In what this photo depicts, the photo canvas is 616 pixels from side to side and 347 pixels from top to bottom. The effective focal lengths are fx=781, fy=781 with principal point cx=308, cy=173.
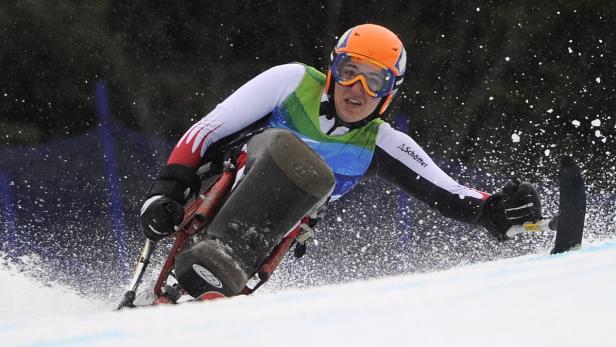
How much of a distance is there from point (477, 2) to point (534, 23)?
2.49 ft

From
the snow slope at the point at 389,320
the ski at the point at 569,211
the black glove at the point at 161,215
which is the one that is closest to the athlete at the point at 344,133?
the black glove at the point at 161,215

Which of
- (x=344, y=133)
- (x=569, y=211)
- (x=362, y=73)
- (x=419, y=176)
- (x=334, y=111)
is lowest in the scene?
(x=419, y=176)

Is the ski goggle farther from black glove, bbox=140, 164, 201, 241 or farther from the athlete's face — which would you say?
black glove, bbox=140, 164, 201, 241

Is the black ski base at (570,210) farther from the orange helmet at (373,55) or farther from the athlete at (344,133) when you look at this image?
the orange helmet at (373,55)

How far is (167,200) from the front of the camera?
8.21 feet

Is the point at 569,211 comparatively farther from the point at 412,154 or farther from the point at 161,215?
the point at 161,215

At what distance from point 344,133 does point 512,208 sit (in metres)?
0.71

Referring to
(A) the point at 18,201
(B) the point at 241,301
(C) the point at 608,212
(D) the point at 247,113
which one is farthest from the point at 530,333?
(A) the point at 18,201

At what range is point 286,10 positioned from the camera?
419 inches

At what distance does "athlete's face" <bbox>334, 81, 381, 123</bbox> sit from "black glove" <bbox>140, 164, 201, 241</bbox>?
621mm

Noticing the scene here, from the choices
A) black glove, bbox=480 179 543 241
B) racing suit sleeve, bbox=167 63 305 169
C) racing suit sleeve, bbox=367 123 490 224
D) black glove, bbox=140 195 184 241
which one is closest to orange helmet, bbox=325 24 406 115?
racing suit sleeve, bbox=167 63 305 169

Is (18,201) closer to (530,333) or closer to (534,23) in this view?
(534,23)

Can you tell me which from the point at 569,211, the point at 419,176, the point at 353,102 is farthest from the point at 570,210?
the point at 353,102

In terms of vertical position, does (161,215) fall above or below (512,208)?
above
